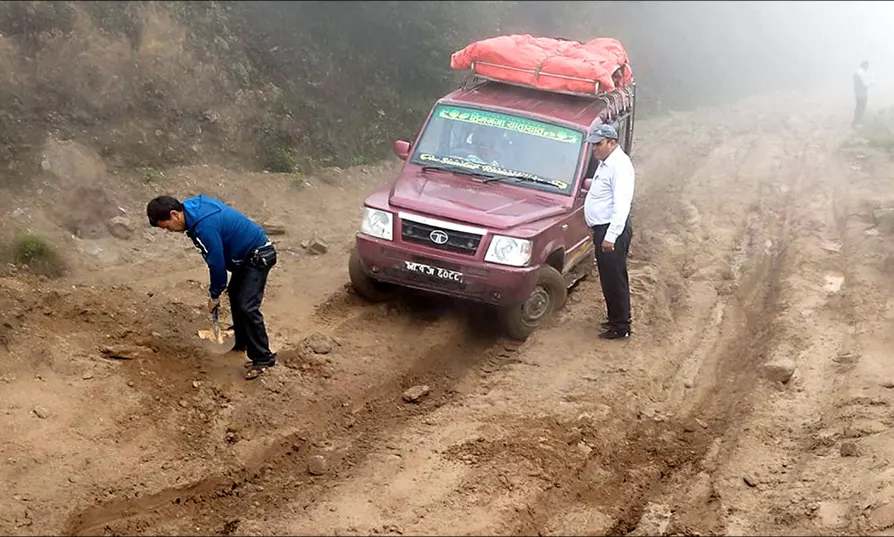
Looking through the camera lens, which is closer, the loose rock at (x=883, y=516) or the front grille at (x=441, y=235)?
the loose rock at (x=883, y=516)

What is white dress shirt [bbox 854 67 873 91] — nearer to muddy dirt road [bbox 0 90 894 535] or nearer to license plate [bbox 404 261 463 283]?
muddy dirt road [bbox 0 90 894 535]

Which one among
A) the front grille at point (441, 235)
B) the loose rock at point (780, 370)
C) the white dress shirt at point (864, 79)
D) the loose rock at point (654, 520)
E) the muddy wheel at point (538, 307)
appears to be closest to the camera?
the loose rock at point (654, 520)

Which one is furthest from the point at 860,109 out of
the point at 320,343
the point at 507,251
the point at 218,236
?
the point at 218,236

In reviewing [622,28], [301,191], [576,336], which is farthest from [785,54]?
[576,336]

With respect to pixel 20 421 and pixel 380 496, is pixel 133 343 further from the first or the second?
pixel 380 496

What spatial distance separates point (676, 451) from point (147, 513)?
3.31m

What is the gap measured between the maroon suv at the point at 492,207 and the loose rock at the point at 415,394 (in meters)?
0.88

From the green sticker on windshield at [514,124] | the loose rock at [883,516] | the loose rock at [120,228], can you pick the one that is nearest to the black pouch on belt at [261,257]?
the green sticker on windshield at [514,124]

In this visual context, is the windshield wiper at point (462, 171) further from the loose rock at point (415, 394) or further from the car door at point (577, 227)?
the loose rock at point (415, 394)

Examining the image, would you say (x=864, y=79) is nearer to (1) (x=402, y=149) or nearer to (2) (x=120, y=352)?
(1) (x=402, y=149)

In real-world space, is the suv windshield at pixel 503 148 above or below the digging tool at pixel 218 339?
above

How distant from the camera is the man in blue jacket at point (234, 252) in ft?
19.3

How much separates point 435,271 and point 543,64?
8.30 feet

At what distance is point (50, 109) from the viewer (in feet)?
33.2
